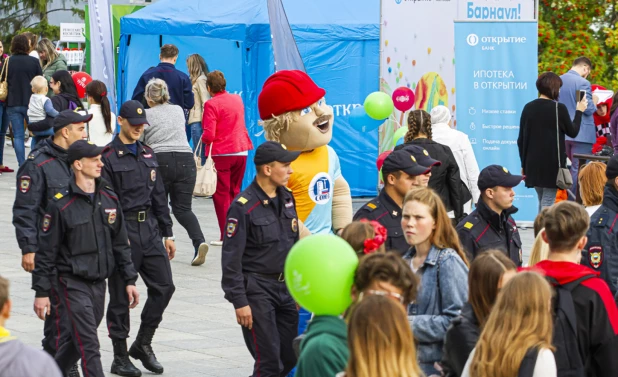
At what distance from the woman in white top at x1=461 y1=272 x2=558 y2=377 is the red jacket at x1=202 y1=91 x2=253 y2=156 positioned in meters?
8.63

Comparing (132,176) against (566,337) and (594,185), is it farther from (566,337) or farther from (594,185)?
(566,337)

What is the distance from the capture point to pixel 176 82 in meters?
13.6

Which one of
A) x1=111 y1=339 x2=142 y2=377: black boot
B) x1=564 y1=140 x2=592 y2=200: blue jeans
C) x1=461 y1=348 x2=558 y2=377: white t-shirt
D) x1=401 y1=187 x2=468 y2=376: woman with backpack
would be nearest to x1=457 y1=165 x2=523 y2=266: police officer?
x1=401 y1=187 x2=468 y2=376: woman with backpack

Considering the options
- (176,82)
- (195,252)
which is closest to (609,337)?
(195,252)

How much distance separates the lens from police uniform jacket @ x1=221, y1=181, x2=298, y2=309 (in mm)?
A: 6461

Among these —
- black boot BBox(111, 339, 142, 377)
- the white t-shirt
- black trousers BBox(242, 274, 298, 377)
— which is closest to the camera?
the white t-shirt

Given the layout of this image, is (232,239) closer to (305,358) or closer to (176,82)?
(305,358)

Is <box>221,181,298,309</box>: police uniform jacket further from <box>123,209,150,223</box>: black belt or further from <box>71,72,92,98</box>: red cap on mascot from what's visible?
A: <box>71,72,92,98</box>: red cap on mascot

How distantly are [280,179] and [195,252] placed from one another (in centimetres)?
549

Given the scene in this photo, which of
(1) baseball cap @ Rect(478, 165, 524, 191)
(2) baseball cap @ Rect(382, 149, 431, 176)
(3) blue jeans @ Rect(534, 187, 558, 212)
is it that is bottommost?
(3) blue jeans @ Rect(534, 187, 558, 212)

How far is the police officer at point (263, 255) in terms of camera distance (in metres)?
6.51

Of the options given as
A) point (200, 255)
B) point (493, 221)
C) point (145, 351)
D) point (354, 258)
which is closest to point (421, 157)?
point (493, 221)

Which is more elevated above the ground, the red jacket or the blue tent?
the blue tent

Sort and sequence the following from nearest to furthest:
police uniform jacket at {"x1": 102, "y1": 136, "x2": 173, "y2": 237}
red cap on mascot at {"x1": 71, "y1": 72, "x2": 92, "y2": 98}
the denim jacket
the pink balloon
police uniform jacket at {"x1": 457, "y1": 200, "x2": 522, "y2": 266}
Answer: the denim jacket
police uniform jacket at {"x1": 457, "y1": 200, "x2": 522, "y2": 266}
police uniform jacket at {"x1": 102, "y1": 136, "x2": 173, "y2": 237}
the pink balloon
red cap on mascot at {"x1": 71, "y1": 72, "x2": 92, "y2": 98}
